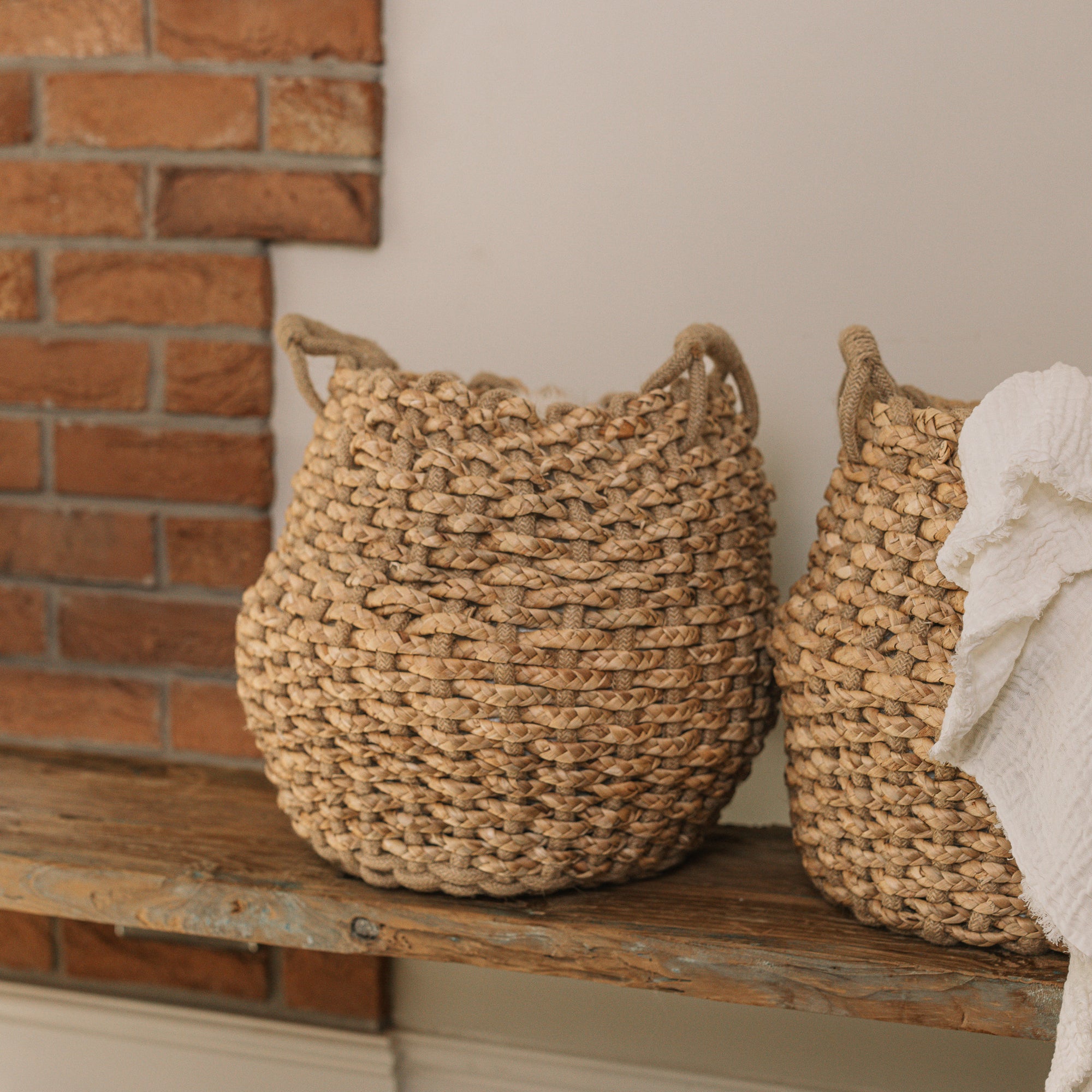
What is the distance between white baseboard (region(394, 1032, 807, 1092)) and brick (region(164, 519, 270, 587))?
516 millimetres

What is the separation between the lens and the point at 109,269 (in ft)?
3.68

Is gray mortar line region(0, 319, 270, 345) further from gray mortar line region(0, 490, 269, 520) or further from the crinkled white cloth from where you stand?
the crinkled white cloth

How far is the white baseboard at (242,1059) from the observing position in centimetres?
114

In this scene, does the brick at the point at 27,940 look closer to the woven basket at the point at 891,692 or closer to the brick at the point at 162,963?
the brick at the point at 162,963

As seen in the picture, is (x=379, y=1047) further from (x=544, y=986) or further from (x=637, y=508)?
(x=637, y=508)

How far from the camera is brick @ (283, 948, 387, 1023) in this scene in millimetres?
1155

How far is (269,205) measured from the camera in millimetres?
1081

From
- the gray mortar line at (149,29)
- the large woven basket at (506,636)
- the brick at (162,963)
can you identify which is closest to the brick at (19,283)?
the gray mortar line at (149,29)

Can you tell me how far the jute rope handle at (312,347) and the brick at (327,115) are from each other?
25 centimetres

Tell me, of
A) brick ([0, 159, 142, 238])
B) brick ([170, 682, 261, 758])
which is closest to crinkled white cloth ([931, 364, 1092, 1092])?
brick ([170, 682, 261, 758])

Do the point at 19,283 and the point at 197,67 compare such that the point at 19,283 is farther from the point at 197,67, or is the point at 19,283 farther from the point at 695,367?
the point at 695,367

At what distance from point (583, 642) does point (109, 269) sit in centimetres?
68

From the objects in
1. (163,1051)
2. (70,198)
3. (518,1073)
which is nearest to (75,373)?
(70,198)

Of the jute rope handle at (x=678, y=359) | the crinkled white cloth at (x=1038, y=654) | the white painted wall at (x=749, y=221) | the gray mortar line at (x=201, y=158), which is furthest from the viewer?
the gray mortar line at (x=201, y=158)
